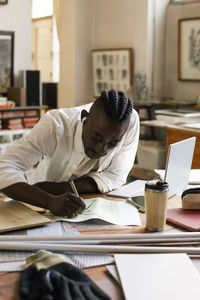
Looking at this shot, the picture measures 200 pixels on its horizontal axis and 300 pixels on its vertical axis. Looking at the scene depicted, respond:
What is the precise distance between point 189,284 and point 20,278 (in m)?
0.42

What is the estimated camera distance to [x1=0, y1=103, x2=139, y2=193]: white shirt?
1.79m

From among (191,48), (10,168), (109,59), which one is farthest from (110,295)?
(109,59)

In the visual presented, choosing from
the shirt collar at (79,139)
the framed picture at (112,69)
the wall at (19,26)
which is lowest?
the shirt collar at (79,139)

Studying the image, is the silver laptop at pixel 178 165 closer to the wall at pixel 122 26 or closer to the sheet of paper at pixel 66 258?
the sheet of paper at pixel 66 258

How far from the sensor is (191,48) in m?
4.74

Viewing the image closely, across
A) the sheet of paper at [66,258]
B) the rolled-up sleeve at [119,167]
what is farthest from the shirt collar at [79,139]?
the sheet of paper at [66,258]

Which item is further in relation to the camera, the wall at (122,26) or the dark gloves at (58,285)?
the wall at (122,26)

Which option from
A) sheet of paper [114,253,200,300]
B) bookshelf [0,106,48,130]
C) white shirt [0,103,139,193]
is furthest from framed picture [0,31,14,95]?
sheet of paper [114,253,200,300]

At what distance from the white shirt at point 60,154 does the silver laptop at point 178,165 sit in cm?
29

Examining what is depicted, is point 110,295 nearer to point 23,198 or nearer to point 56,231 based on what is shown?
point 56,231

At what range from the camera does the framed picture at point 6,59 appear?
4984mm

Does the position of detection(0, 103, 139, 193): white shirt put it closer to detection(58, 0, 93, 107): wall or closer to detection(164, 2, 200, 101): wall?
detection(164, 2, 200, 101): wall

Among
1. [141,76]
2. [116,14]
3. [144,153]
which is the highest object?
[116,14]

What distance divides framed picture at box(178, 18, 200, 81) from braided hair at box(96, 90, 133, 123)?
3.24 m
